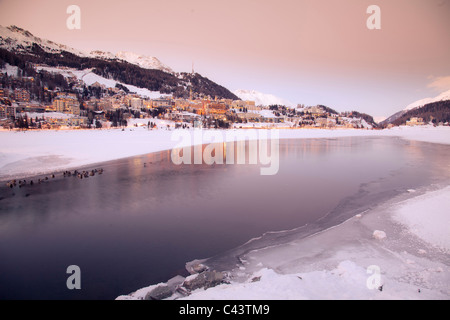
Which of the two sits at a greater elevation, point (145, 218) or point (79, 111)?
point (79, 111)

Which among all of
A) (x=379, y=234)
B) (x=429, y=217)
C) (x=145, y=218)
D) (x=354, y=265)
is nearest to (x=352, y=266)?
(x=354, y=265)

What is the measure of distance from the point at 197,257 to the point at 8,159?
895 inches

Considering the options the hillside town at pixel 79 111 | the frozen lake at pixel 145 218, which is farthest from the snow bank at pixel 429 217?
the hillside town at pixel 79 111

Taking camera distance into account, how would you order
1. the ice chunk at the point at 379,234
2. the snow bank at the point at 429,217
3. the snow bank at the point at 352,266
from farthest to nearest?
1. the ice chunk at the point at 379,234
2. the snow bank at the point at 429,217
3. the snow bank at the point at 352,266

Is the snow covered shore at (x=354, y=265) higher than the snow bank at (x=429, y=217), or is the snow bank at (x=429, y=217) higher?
the snow bank at (x=429, y=217)

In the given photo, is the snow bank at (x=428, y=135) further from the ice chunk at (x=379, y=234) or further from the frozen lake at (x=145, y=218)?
the ice chunk at (x=379, y=234)

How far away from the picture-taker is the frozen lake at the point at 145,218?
6.14 meters

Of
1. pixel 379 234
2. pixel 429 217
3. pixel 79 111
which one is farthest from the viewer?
pixel 79 111

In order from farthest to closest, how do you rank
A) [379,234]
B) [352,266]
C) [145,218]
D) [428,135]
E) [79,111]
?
[79,111] → [428,135] → [145,218] → [379,234] → [352,266]

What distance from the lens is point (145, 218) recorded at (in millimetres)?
9930

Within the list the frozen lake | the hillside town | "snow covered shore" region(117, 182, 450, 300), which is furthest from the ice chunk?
the hillside town

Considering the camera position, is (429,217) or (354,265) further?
(429,217)

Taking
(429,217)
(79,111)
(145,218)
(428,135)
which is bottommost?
(145,218)

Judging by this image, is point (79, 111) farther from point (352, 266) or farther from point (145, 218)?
point (352, 266)
